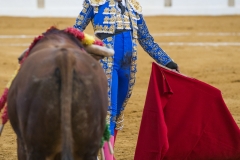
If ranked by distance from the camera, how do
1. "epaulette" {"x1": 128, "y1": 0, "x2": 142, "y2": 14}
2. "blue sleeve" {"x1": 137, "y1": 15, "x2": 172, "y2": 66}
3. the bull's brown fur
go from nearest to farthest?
the bull's brown fur, "epaulette" {"x1": 128, "y1": 0, "x2": 142, "y2": 14}, "blue sleeve" {"x1": 137, "y1": 15, "x2": 172, "y2": 66}

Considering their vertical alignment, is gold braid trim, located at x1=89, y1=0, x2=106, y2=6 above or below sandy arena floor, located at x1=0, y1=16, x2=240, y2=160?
above

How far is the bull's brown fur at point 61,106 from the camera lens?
10.3 ft

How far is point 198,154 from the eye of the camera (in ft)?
18.1

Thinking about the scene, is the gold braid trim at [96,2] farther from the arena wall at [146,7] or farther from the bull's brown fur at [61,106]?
the arena wall at [146,7]

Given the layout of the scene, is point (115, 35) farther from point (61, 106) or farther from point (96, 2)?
point (61, 106)

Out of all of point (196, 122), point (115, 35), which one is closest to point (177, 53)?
point (196, 122)

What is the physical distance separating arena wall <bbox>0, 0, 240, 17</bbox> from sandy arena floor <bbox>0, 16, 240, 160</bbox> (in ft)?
1.37

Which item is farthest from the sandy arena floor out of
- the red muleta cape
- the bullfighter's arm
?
the bullfighter's arm

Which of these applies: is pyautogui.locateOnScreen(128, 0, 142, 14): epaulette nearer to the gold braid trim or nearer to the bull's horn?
the gold braid trim

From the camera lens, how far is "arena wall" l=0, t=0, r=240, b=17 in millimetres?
17844

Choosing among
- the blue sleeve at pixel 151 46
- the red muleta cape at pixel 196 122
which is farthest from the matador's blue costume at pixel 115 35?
the red muleta cape at pixel 196 122

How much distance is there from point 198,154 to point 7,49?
8.02m

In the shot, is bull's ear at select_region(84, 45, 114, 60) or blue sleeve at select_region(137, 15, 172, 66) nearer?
bull's ear at select_region(84, 45, 114, 60)

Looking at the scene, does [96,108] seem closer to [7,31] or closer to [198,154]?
[198,154]
